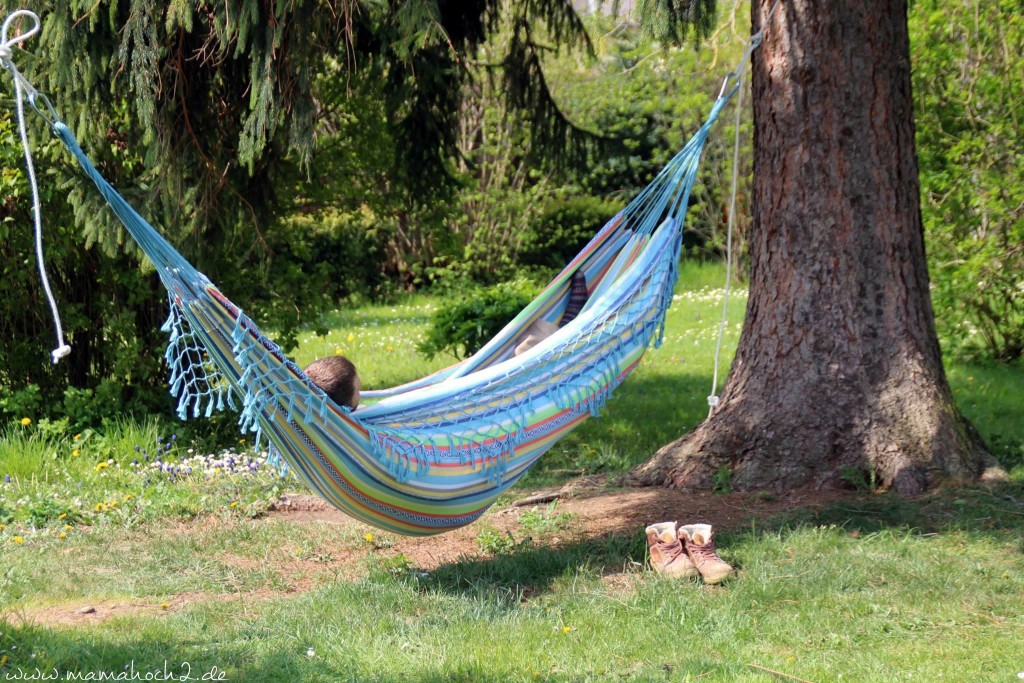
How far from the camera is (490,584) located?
3451mm

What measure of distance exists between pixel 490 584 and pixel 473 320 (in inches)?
126

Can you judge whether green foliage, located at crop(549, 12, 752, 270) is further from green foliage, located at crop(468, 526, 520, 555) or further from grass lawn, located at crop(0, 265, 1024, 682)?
green foliage, located at crop(468, 526, 520, 555)

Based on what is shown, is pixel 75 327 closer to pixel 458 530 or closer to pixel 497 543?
pixel 458 530

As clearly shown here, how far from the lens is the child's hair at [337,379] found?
3.49 meters

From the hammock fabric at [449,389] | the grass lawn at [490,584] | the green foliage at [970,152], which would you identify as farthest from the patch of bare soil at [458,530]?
the green foliage at [970,152]

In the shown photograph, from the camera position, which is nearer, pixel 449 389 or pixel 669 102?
pixel 449 389

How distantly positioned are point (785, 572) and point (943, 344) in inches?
188

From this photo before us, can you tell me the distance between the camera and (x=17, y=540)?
4.01 metres

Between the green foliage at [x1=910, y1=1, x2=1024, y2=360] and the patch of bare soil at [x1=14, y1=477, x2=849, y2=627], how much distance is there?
299 centimetres

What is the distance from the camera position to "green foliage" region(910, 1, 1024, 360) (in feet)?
21.0

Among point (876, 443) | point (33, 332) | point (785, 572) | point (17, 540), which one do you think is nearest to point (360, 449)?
point (785, 572)

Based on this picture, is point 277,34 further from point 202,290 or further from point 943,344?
point 943,344

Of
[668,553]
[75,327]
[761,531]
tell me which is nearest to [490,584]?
[668,553]

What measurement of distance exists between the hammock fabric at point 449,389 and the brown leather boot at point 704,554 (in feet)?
1.72
